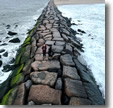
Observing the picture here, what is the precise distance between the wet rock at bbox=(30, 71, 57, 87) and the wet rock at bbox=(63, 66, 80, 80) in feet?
0.62

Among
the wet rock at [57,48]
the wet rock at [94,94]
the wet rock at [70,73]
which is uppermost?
the wet rock at [57,48]

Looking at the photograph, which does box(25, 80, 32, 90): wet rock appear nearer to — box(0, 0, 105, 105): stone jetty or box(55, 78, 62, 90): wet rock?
box(0, 0, 105, 105): stone jetty

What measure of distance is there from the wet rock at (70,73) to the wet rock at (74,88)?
0.30 ft

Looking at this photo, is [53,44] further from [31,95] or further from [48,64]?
[31,95]

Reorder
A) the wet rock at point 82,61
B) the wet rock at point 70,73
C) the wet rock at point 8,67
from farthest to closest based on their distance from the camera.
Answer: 1. the wet rock at point 8,67
2. the wet rock at point 82,61
3. the wet rock at point 70,73

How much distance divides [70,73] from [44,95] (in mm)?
627

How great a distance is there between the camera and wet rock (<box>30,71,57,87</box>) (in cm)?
196

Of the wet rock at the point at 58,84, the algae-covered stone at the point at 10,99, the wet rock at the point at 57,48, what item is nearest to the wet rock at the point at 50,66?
the wet rock at the point at 58,84

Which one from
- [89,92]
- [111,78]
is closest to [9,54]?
[89,92]

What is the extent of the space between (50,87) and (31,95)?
301 mm

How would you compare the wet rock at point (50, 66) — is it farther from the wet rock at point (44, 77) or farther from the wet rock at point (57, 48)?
the wet rock at point (57, 48)

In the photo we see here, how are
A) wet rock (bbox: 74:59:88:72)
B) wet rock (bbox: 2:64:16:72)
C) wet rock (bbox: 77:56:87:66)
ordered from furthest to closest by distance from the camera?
wet rock (bbox: 2:64:16:72) → wet rock (bbox: 77:56:87:66) → wet rock (bbox: 74:59:88:72)

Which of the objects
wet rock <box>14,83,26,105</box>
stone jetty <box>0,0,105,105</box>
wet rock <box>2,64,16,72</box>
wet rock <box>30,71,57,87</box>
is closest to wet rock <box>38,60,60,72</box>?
stone jetty <box>0,0,105,105</box>

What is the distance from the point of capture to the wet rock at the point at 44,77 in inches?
77.2
